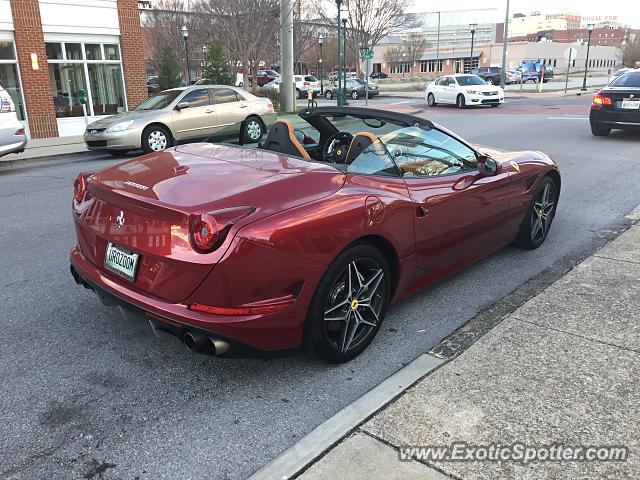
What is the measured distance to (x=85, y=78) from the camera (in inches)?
678

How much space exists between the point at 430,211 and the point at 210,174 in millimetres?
1454

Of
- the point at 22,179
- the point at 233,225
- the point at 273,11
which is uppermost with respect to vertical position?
the point at 273,11

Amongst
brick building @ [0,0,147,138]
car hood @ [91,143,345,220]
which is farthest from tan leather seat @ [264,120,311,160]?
brick building @ [0,0,147,138]

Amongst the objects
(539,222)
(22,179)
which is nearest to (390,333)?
(539,222)

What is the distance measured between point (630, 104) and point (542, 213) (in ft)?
28.9

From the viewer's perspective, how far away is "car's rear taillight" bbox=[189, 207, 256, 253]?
2.66 m

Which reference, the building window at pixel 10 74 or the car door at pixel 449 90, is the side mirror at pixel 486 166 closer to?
the building window at pixel 10 74

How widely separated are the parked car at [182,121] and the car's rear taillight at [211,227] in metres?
9.73

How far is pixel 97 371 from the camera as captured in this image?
3.24m

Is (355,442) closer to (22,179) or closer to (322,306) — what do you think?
(322,306)

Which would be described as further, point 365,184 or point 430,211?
point 430,211

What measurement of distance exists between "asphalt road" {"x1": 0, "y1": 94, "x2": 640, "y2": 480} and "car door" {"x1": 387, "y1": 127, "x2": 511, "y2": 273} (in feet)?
1.44

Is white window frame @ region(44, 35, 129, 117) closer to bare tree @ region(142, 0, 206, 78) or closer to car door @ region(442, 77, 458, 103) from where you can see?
car door @ region(442, 77, 458, 103)

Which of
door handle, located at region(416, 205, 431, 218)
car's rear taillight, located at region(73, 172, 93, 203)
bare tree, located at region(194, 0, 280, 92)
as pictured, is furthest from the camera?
bare tree, located at region(194, 0, 280, 92)
